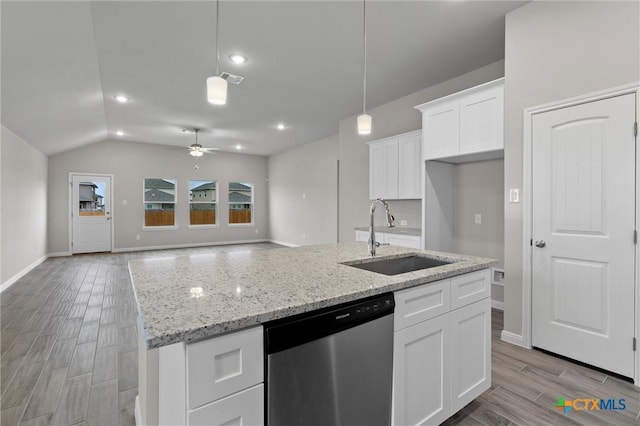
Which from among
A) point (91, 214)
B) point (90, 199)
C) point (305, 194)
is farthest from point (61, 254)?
point (305, 194)

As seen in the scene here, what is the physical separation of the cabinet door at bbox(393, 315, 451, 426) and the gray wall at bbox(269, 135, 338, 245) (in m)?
5.57

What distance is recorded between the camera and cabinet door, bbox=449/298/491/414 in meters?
1.63

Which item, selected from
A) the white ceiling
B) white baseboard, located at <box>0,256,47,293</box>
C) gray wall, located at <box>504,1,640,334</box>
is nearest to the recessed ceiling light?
the white ceiling

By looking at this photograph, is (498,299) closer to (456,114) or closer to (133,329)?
(456,114)

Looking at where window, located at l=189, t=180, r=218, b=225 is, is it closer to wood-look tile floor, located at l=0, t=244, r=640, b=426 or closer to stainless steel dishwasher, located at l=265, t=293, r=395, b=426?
wood-look tile floor, located at l=0, t=244, r=640, b=426

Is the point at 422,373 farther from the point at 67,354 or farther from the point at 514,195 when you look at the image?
the point at 67,354

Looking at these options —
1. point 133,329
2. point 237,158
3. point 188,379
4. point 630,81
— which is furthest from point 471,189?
point 237,158

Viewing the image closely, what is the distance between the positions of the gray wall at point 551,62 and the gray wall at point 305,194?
4.55m

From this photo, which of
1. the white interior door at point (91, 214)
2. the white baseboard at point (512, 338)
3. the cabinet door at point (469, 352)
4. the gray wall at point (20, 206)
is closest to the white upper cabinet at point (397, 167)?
the white baseboard at point (512, 338)

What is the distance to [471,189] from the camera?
382 centimetres

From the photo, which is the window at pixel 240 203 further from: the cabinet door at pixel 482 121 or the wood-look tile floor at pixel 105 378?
the cabinet door at pixel 482 121

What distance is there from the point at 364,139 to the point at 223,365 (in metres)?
5.01

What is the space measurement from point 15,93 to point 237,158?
20.1 ft

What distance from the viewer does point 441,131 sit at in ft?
11.4
